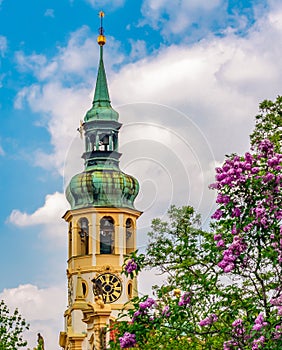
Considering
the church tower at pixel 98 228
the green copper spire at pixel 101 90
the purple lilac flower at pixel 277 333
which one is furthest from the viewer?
the green copper spire at pixel 101 90

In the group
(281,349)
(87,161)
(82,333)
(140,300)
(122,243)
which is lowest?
(281,349)

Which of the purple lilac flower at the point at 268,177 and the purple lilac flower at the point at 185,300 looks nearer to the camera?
the purple lilac flower at the point at 268,177

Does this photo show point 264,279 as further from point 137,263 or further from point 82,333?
point 82,333

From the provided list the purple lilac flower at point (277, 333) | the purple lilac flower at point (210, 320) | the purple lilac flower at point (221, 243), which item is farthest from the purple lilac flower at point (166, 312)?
the purple lilac flower at point (277, 333)

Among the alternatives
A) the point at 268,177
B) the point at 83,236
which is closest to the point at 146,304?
the point at 268,177

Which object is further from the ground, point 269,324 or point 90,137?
point 90,137

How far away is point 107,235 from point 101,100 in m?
13.4

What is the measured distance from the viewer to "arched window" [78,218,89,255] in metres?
87.4

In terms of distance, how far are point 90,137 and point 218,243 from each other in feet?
219

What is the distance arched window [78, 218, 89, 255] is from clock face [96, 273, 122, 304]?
279 cm

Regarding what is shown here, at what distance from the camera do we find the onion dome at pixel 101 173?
3438 inches

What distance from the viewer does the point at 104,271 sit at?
8519 centimetres

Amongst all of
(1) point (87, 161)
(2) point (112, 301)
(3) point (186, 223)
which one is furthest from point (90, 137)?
(3) point (186, 223)

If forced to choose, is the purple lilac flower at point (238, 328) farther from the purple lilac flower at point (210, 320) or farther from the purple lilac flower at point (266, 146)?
the purple lilac flower at point (266, 146)
